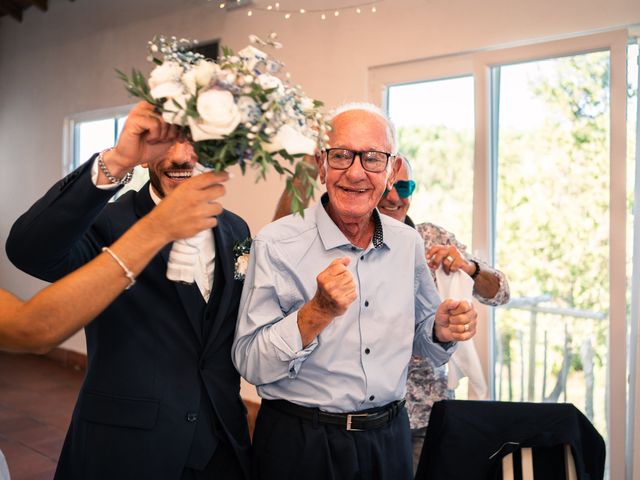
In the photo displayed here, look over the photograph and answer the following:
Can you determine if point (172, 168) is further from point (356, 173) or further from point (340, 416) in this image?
point (340, 416)

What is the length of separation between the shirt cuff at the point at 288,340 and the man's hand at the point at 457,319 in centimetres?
49

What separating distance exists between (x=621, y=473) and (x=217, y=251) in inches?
106

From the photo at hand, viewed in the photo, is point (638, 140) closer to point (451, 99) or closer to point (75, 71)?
point (451, 99)

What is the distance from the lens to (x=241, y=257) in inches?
77.6

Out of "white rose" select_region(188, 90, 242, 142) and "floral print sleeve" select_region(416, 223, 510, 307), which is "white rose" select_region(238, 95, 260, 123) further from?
"floral print sleeve" select_region(416, 223, 510, 307)

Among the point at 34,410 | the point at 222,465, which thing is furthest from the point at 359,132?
the point at 34,410

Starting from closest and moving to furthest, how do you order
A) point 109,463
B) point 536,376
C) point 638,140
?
point 109,463 → point 638,140 → point 536,376

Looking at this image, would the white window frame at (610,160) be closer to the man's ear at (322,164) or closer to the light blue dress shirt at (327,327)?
the light blue dress shirt at (327,327)

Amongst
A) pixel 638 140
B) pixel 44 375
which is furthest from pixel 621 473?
pixel 44 375

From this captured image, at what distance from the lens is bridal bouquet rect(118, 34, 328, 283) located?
51.1 inches

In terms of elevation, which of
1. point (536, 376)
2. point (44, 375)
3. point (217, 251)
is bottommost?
point (44, 375)

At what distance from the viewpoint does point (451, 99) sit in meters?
4.05

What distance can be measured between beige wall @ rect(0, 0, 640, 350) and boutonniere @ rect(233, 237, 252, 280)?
2.43 meters

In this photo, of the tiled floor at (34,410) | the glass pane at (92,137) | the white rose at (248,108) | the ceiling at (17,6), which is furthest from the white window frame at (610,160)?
the ceiling at (17,6)
